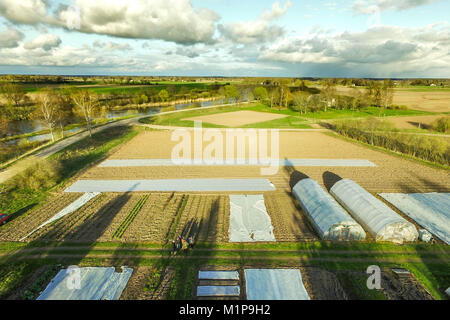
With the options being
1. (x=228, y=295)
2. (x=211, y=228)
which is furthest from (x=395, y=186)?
(x=228, y=295)

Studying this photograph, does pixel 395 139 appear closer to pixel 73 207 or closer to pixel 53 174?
pixel 73 207

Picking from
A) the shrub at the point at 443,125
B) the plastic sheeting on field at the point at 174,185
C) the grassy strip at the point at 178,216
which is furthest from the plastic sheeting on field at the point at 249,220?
the shrub at the point at 443,125

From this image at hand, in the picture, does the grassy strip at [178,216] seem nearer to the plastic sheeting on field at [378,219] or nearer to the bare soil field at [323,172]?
the bare soil field at [323,172]

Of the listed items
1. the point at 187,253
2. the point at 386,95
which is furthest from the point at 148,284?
A: the point at 386,95

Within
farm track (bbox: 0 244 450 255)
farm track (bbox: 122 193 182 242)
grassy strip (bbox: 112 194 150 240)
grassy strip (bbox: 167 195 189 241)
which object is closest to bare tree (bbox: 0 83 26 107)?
grassy strip (bbox: 112 194 150 240)

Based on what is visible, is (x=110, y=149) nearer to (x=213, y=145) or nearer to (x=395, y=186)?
(x=213, y=145)

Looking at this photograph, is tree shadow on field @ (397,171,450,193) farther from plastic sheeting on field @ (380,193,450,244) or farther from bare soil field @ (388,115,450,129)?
bare soil field @ (388,115,450,129)
